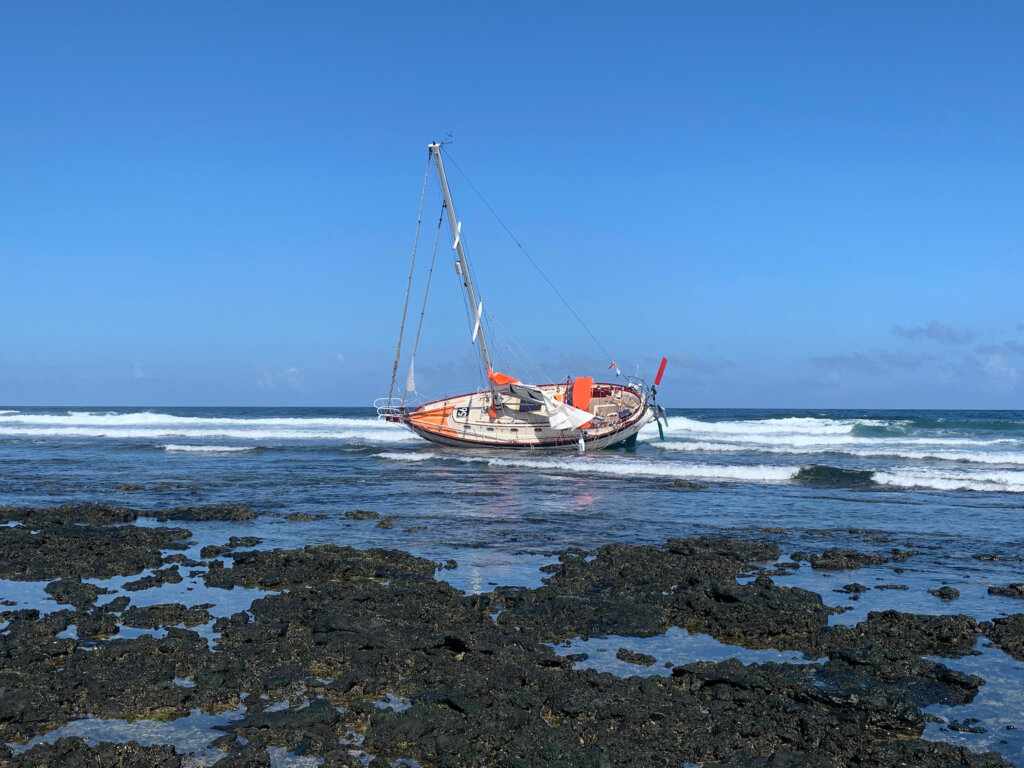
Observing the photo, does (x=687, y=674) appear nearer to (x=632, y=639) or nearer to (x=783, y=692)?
(x=783, y=692)

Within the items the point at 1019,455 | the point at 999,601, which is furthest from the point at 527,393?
the point at 999,601

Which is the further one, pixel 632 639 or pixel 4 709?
pixel 632 639

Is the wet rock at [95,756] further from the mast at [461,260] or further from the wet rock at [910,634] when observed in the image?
the mast at [461,260]

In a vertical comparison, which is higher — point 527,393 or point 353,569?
point 527,393

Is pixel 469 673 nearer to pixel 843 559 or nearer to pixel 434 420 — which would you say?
pixel 843 559

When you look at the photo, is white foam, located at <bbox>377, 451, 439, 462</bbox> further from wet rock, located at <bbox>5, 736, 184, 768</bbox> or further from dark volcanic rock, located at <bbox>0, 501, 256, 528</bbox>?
wet rock, located at <bbox>5, 736, 184, 768</bbox>

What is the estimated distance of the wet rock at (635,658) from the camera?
31.3 ft

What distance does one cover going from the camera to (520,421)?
40.6 meters

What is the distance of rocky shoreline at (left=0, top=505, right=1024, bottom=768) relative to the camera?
7.22 m

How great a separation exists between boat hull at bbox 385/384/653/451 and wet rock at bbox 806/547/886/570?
23820 mm

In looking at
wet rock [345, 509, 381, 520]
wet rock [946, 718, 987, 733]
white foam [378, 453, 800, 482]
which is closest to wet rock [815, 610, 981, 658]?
wet rock [946, 718, 987, 733]

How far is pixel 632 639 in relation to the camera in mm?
10531

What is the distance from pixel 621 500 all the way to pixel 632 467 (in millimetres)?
9864

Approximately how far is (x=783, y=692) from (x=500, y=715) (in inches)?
120
